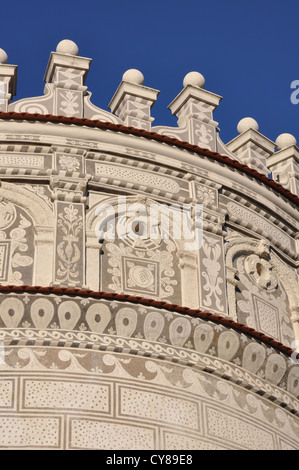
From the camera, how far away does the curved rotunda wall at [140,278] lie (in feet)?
46.2

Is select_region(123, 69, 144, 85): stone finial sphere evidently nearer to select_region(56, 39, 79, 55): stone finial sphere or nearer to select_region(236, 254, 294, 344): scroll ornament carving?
select_region(56, 39, 79, 55): stone finial sphere

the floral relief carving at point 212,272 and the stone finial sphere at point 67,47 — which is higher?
the stone finial sphere at point 67,47

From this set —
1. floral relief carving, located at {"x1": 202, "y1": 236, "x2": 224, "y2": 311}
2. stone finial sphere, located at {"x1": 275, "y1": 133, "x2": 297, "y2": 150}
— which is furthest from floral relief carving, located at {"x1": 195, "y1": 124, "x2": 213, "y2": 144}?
floral relief carving, located at {"x1": 202, "y1": 236, "x2": 224, "y2": 311}

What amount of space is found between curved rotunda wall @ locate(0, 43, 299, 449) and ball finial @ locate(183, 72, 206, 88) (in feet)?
0.08

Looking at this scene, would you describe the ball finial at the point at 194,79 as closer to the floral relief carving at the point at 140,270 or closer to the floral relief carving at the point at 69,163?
the floral relief carving at the point at 69,163

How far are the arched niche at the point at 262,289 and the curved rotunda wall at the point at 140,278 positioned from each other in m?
0.02

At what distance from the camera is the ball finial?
57.0 ft

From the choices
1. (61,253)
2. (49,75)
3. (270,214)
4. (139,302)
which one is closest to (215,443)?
(139,302)

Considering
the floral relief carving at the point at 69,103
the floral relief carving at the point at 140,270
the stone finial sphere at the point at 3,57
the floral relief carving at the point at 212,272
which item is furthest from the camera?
the stone finial sphere at the point at 3,57

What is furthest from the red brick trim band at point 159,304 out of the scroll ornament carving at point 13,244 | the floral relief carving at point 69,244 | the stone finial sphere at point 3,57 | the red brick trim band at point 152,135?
the stone finial sphere at point 3,57

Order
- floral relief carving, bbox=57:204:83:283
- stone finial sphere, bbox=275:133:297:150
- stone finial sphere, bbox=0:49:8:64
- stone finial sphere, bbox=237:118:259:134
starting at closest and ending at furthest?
floral relief carving, bbox=57:204:83:283 < stone finial sphere, bbox=0:49:8:64 < stone finial sphere, bbox=237:118:259:134 < stone finial sphere, bbox=275:133:297:150

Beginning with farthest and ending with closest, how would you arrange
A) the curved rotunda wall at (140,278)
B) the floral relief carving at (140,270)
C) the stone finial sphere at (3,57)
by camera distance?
the stone finial sphere at (3,57) → the floral relief carving at (140,270) → the curved rotunda wall at (140,278)

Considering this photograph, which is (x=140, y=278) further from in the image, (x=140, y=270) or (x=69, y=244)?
(x=69, y=244)
